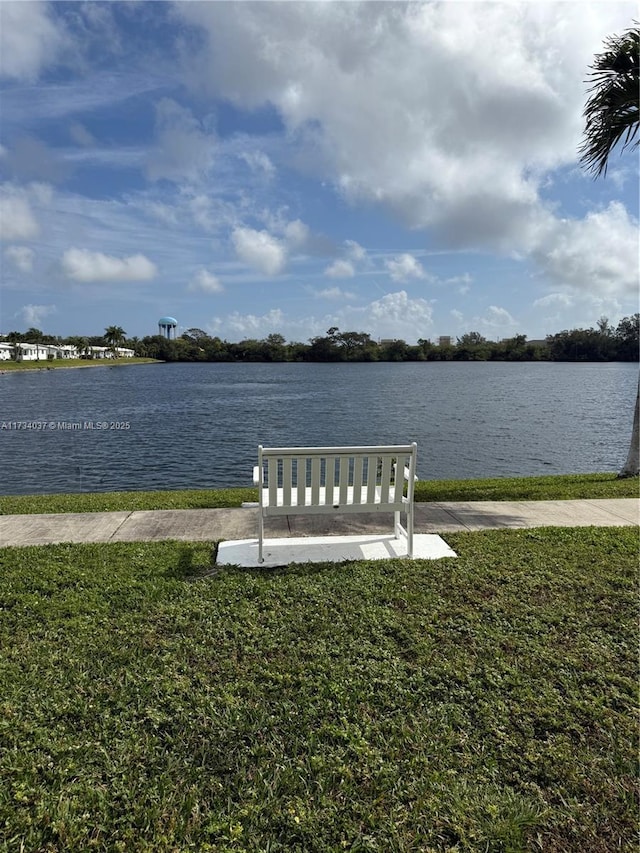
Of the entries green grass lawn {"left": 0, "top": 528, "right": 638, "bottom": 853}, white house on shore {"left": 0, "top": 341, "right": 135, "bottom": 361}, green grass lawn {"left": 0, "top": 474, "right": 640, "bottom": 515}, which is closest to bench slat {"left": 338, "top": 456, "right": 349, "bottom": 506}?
green grass lawn {"left": 0, "top": 528, "right": 638, "bottom": 853}

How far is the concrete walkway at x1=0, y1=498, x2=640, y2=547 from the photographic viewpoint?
5.64m

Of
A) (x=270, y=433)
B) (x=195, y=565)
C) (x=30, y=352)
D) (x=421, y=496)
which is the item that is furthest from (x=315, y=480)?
(x=30, y=352)

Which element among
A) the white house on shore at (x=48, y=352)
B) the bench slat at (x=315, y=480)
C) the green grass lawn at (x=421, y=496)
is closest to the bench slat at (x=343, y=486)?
the bench slat at (x=315, y=480)

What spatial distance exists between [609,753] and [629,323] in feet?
495

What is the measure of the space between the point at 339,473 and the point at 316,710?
216 centimetres

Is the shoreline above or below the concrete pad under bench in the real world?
below

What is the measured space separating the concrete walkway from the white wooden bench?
87 centimetres

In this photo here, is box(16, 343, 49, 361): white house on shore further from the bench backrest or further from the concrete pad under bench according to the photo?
the bench backrest

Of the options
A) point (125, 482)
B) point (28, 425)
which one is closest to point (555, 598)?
point (125, 482)

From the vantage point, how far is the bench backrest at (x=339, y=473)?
4.69 metres

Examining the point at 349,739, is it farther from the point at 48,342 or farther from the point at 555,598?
the point at 48,342

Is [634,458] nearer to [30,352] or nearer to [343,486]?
[343,486]

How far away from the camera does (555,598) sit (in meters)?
4.19

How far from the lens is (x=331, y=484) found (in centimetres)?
496
